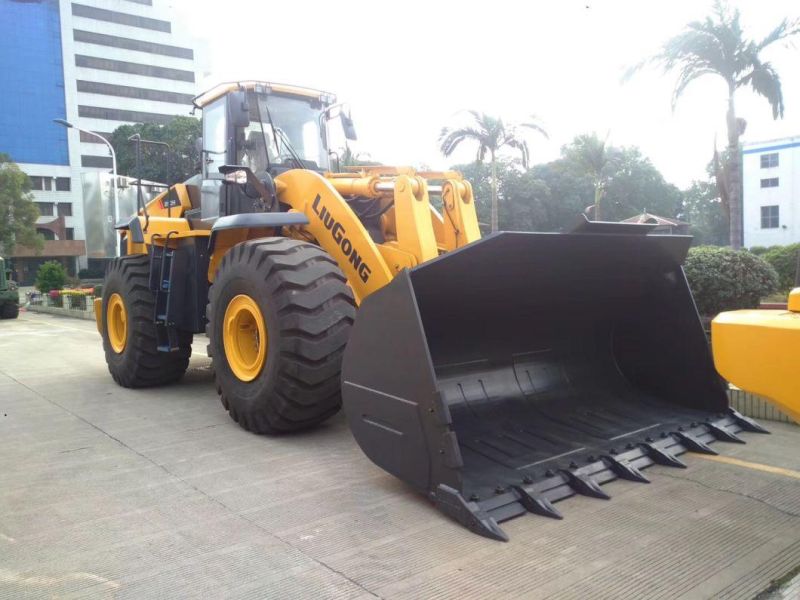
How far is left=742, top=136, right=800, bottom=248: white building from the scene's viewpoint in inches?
1741

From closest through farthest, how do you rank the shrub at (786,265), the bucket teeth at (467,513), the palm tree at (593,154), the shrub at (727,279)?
the bucket teeth at (467,513) → the shrub at (727,279) → the shrub at (786,265) → the palm tree at (593,154)

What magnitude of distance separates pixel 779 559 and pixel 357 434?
2.22m

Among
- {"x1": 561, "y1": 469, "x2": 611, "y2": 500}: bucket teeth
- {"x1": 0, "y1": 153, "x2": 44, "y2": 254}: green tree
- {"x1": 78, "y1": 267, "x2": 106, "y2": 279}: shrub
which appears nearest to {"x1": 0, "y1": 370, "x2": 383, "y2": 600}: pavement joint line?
{"x1": 561, "y1": 469, "x2": 611, "y2": 500}: bucket teeth

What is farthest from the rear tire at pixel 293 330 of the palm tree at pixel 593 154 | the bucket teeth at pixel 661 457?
the palm tree at pixel 593 154

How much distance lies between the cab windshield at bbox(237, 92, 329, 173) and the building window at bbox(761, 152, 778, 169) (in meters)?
47.9

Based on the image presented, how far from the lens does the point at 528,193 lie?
38.2 meters

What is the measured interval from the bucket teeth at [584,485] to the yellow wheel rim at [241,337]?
249cm

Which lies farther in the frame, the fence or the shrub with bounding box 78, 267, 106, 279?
the shrub with bounding box 78, 267, 106, 279

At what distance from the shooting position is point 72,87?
66312mm

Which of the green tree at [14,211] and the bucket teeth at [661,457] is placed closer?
the bucket teeth at [661,457]

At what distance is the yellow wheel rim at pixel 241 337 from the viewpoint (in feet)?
17.0

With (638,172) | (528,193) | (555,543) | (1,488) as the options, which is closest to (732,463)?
(555,543)

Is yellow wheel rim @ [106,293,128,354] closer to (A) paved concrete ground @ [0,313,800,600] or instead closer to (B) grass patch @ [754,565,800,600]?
(A) paved concrete ground @ [0,313,800,600]

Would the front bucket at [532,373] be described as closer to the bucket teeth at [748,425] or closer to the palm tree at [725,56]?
the bucket teeth at [748,425]
